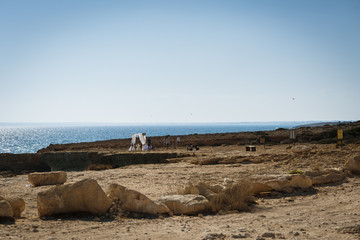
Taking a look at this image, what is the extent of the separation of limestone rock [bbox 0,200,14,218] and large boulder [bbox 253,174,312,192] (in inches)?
254

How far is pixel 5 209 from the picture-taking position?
7.36 meters

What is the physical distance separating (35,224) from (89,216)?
116 cm

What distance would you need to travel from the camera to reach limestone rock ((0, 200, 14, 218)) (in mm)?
7320

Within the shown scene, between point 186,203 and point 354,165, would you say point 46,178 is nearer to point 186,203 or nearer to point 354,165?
point 186,203

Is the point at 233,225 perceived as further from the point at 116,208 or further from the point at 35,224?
the point at 35,224

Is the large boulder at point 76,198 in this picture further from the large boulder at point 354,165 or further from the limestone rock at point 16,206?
the large boulder at point 354,165

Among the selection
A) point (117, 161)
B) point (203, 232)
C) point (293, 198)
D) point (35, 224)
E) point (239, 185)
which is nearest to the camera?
point (203, 232)

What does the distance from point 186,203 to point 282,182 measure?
3703 mm

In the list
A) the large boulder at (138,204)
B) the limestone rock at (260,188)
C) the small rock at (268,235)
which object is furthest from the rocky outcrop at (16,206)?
the limestone rock at (260,188)

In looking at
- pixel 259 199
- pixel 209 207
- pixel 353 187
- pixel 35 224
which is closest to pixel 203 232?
pixel 209 207

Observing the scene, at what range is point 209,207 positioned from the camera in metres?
8.76

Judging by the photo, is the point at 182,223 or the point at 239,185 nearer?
the point at 182,223

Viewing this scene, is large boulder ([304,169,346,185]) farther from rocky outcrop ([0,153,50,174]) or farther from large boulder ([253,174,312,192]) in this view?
rocky outcrop ([0,153,50,174])

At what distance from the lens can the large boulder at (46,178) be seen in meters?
13.8
